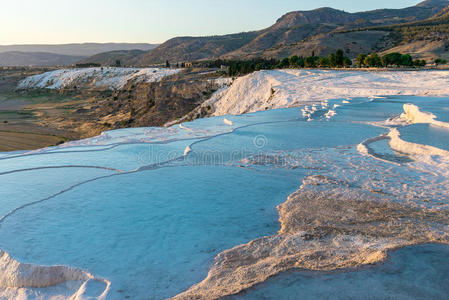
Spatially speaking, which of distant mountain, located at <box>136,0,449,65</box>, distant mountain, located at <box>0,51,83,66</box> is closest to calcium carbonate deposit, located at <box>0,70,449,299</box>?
distant mountain, located at <box>136,0,449,65</box>

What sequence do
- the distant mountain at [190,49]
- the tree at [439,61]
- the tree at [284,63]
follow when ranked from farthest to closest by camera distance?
the distant mountain at [190,49]
the tree at [284,63]
the tree at [439,61]

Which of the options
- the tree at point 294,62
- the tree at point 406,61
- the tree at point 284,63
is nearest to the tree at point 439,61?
the tree at point 406,61

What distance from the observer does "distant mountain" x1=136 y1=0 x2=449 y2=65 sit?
70.1 m

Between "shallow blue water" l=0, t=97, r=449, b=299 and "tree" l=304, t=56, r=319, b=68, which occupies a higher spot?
"tree" l=304, t=56, r=319, b=68

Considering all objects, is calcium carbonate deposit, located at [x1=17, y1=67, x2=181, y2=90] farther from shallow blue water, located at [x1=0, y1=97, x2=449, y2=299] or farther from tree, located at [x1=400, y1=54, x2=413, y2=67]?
shallow blue water, located at [x1=0, y1=97, x2=449, y2=299]

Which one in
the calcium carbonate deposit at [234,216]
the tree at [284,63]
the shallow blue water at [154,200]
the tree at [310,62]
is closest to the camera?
the calcium carbonate deposit at [234,216]

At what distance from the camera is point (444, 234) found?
4.90 meters

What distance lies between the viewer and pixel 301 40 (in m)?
99.1

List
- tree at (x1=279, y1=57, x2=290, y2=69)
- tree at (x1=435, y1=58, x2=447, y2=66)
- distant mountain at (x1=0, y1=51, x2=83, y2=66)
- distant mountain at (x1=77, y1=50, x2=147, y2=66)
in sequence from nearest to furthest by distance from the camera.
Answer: tree at (x1=435, y1=58, x2=447, y2=66) < tree at (x1=279, y1=57, x2=290, y2=69) < distant mountain at (x1=77, y1=50, x2=147, y2=66) < distant mountain at (x1=0, y1=51, x2=83, y2=66)

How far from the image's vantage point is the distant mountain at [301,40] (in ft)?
230

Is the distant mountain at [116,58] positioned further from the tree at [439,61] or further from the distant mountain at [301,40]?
the tree at [439,61]

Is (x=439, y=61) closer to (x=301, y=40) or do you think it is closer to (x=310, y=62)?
(x=310, y=62)

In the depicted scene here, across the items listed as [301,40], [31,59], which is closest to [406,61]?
[301,40]

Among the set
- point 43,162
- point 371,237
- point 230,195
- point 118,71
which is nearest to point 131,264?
point 230,195
